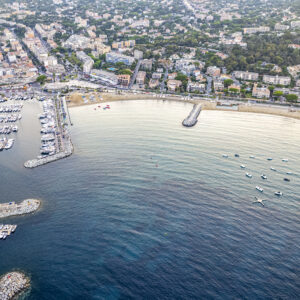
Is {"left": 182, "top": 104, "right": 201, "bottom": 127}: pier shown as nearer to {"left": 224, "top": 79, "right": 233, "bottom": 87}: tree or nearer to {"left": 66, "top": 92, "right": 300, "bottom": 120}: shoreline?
{"left": 66, "top": 92, "right": 300, "bottom": 120}: shoreline

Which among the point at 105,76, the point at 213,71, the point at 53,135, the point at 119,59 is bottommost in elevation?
the point at 53,135

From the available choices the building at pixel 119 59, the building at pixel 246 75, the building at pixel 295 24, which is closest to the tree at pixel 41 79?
the building at pixel 119 59

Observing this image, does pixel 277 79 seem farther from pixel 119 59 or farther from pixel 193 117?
pixel 119 59

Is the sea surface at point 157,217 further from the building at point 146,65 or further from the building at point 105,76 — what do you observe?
the building at point 146,65

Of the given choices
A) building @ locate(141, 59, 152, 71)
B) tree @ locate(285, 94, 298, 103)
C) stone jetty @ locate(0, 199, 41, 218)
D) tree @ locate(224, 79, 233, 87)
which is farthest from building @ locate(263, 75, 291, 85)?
stone jetty @ locate(0, 199, 41, 218)

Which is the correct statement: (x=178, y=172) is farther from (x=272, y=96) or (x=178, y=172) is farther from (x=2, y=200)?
(x=272, y=96)

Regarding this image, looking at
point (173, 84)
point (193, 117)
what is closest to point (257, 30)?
point (173, 84)

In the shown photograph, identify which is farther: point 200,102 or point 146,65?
point 146,65
